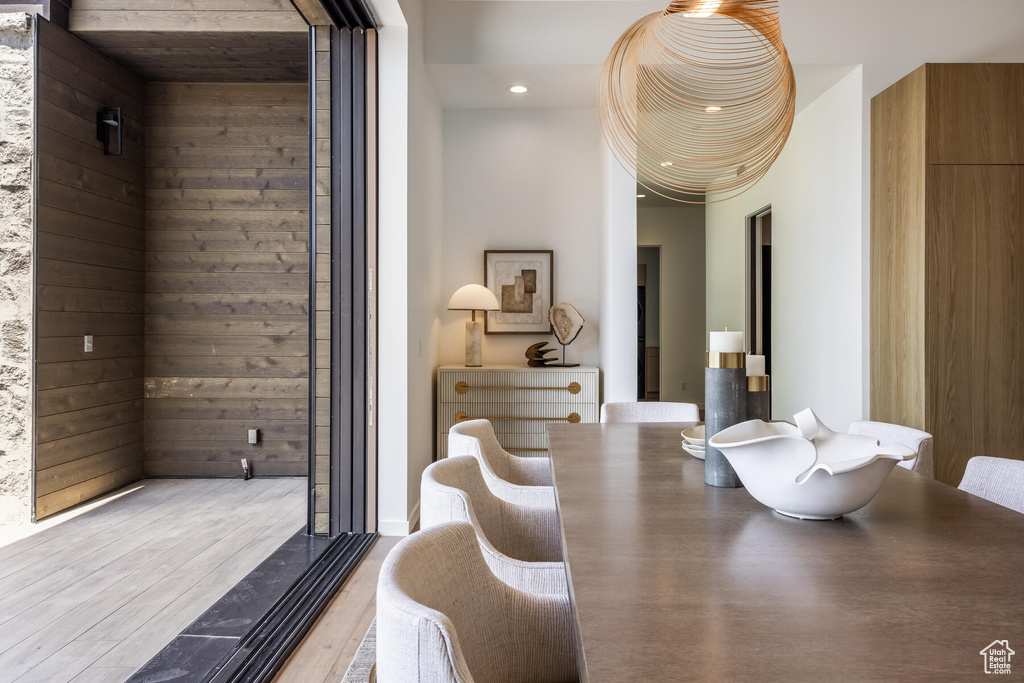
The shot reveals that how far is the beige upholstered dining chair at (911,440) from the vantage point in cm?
185

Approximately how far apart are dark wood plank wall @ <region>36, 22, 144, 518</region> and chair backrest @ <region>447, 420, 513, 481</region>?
8.58 ft

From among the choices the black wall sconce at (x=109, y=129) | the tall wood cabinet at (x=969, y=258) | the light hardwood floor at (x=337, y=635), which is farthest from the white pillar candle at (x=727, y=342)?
the black wall sconce at (x=109, y=129)

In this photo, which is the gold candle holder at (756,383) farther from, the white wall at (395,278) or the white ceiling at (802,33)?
the white ceiling at (802,33)

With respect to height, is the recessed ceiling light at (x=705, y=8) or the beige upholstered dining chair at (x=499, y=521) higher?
the recessed ceiling light at (x=705, y=8)

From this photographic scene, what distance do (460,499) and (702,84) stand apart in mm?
3549

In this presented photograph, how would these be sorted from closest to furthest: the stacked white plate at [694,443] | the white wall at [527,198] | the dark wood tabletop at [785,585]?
1. the dark wood tabletop at [785,585]
2. the stacked white plate at [694,443]
3. the white wall at [527,198]

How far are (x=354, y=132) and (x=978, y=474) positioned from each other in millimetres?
2746

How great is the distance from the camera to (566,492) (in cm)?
132

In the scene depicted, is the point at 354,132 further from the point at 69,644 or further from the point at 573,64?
the point at 69,644

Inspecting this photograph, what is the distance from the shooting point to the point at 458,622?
0.93 metres

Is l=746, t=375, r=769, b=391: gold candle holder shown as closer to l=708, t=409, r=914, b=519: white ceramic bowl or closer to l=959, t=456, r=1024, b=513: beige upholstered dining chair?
l=708, t=409, r=914, b=519: white ceramic bowl

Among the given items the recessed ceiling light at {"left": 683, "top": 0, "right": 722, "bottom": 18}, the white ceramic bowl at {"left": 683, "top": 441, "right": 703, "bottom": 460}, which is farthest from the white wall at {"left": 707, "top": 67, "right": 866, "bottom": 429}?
the white ceramic bowl at {"left": 683, "top": 441, "right": 703, "bottom": 460}

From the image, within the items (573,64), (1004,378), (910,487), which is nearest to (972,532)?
(910,487)

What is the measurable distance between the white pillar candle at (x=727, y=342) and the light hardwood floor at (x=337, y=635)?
1.39 meters
